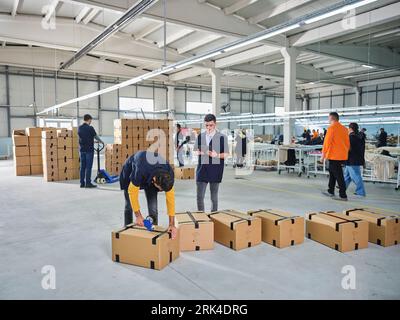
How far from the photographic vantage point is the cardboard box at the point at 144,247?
2955 millimetres

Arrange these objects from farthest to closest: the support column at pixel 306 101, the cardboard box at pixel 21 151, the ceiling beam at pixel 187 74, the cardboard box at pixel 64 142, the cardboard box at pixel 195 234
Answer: the support column at pixel 306 101
the ceiling beam at pixel 187 74
the cardboard box at pixel 21 151
the cardboard box at pixel 64 142
the cardboard box at pixel 195 234

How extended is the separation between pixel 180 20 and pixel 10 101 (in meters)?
12.9

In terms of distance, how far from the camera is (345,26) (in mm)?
9570

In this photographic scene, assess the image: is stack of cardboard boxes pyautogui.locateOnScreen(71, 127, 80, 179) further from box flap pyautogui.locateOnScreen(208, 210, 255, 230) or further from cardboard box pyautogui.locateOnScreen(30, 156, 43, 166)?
box flap pyautogui.locateOnScreen(208, 210, 255, 230)

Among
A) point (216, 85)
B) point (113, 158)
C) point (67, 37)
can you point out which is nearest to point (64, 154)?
point (113, 158)

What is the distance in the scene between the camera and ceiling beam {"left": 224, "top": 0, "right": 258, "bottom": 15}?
→ 8873mm

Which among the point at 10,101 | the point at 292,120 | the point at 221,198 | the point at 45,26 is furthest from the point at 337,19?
the point at 10,101

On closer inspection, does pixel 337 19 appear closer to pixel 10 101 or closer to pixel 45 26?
pixel 45 26

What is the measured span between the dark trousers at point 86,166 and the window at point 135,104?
13338 millimetres

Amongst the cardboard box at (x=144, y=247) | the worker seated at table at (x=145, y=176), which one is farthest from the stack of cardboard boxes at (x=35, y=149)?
the cardboard box at (x=144, y=247)

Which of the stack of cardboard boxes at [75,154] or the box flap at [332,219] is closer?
the box flap at [332,219]

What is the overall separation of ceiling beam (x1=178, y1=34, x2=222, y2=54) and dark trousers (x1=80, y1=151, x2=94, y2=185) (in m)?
6.88

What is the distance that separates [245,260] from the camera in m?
3.23

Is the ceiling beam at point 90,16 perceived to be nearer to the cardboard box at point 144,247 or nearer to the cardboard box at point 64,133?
the cardboard box at point 64,133
